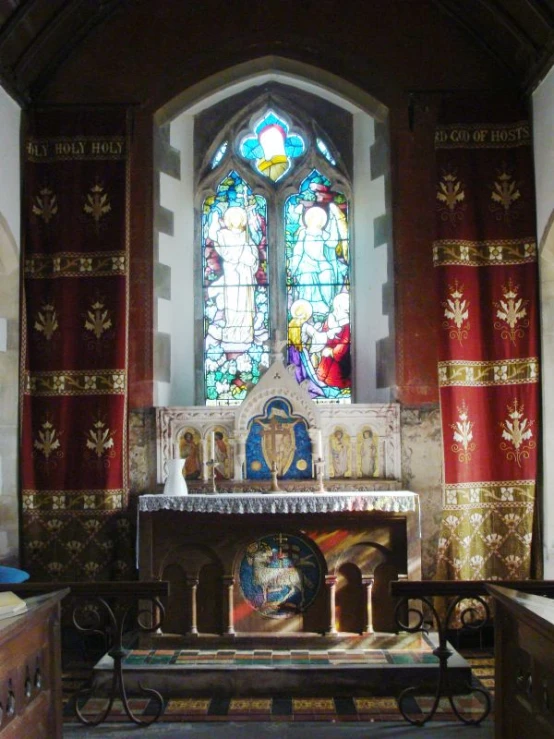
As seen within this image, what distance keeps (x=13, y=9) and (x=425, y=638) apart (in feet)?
14.7

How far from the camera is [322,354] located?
267 inches

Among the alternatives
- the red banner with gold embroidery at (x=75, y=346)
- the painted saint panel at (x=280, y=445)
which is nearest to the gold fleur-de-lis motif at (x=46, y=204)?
the red banner with gold embroidery at (x=75, y=346)

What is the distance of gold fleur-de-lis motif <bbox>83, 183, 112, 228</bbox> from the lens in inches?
240

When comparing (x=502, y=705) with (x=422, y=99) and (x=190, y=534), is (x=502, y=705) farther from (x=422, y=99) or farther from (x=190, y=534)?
(x=422, y=99)

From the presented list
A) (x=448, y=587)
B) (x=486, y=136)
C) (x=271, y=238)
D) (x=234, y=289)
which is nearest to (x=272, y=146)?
(x=271, y=238)

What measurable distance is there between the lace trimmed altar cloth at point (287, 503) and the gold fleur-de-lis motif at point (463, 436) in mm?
675

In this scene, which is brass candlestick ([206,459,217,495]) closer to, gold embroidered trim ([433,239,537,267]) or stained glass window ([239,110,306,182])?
gold embroidered trim ([433,239,537,267])

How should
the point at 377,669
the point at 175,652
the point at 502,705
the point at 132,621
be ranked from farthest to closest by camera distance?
the point at 132,621 → the point at 175,652 → the point at 377,669 → the point at 502,705

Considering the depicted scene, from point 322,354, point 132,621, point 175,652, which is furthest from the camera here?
point 322,354

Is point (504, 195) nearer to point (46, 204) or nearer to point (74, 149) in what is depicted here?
point (74, 149)

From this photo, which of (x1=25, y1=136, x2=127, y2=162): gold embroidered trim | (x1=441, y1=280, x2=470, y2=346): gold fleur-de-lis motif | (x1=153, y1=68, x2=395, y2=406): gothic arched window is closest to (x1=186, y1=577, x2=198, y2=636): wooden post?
(x1=153, y1=68, x2=395, y2=406): gothic arched window

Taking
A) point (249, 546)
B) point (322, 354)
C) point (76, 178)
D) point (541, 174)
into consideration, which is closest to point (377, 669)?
point (249, 546)

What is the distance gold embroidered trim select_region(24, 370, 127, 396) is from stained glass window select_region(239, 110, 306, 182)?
212 centimetres

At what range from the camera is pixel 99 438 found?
595cm
